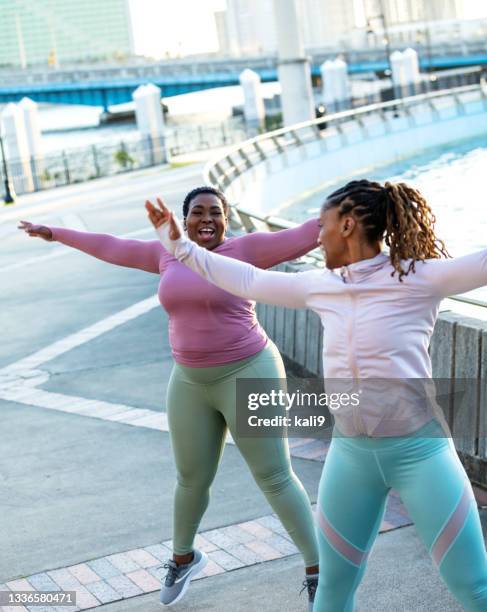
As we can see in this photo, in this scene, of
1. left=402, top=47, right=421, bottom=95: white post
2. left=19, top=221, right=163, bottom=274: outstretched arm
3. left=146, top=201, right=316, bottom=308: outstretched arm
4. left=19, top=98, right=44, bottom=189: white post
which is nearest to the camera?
left=146, top=201, right=316, bottom=308: outstretched arm

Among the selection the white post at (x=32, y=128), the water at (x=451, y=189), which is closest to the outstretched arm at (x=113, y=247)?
the water at (x=451, y=189)

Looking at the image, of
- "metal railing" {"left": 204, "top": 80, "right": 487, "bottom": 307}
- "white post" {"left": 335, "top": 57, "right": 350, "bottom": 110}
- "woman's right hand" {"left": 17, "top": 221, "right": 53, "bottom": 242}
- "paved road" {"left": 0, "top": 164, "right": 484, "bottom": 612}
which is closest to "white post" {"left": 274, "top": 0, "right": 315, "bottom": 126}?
"metal railing" {"left": 204, "top": 80, "right": 487, "bottom": 307}

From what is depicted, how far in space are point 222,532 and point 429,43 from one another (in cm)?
9644

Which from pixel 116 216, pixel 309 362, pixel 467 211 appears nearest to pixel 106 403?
pixel 309 362

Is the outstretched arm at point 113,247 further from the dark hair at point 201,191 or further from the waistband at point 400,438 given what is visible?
the waistband at point 400,438

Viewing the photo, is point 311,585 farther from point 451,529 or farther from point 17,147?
point 17,147

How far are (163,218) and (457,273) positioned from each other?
98 cm

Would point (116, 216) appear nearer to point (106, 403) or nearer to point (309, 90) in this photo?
point (106, 403)

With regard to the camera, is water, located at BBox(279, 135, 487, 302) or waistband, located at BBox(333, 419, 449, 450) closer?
waistband, located at BBox(333, 419, 449, 450)

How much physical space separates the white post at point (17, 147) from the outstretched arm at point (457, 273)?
35.3 metres

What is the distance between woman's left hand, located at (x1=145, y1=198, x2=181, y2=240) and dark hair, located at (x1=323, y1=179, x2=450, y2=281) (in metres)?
0.52

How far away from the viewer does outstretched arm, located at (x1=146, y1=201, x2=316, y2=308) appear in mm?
3643

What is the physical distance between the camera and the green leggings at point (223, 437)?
462 centimetres

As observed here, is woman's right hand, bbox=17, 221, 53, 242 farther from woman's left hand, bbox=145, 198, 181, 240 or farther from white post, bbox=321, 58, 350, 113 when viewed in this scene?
white post, bbox=321, 58, 350, 113
